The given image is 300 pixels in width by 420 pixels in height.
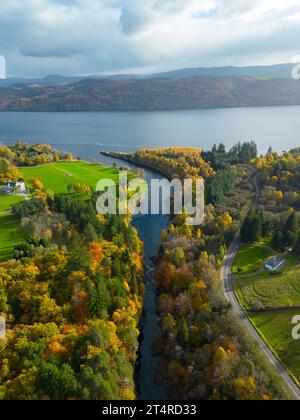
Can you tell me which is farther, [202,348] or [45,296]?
[45,296]

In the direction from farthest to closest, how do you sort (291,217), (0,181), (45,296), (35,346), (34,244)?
(0,181), (291,217), (34,244), (45,296), (35,346)

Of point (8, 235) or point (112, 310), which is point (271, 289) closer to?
point (112, 310)

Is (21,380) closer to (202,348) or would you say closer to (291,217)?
(202,348)

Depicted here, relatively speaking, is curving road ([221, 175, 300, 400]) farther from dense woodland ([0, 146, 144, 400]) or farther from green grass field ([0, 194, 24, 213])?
green grass field ([0, 194, 24, 213])

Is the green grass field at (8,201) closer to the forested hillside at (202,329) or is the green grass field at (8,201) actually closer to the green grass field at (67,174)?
the green grass field at (67,174)

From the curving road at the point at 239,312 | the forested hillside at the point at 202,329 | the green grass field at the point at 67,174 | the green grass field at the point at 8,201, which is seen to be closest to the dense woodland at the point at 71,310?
the forested hillside at the point at 202,329

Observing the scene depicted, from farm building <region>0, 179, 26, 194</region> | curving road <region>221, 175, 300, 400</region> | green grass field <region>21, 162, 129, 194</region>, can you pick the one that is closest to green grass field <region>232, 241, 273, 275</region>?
curving road <region>221, 175, 300, 400</region>
